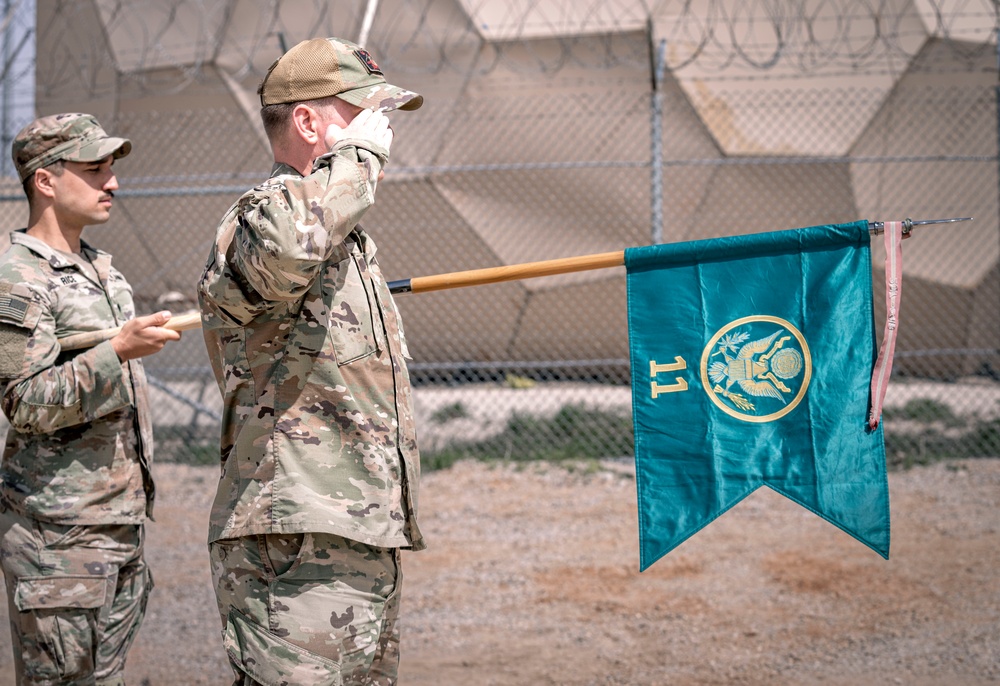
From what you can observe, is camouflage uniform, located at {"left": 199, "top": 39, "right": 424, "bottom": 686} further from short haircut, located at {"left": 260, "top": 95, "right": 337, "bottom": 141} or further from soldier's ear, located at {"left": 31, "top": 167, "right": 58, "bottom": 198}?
soldier's ear, located at {"left": 31, "top": 167, "right": 58, "bottom": 198}

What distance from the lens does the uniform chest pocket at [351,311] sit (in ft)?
6.31

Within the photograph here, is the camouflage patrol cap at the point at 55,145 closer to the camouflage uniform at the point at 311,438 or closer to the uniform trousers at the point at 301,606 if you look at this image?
the camouflage uniform at the point at 311,438

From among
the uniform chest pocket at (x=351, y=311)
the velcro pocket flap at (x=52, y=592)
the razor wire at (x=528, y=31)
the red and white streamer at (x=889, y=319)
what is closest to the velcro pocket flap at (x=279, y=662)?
the uniform chest pocket at (x=351, y=311)

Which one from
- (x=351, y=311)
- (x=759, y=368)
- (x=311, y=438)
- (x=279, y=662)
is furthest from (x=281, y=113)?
(x=759, y=368)

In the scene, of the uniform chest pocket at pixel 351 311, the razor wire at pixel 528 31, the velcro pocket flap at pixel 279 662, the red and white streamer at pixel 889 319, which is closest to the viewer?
the velcro pocket flap at pixel 279 662

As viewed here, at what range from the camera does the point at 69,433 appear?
8.51 ft

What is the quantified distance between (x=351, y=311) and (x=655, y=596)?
2.92 metres

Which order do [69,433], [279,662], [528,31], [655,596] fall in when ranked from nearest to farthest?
[279,662], [69,433], [655,596], [528,31]

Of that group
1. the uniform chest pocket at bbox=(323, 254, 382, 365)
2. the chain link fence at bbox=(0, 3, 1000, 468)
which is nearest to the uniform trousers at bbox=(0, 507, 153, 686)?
the uniform chest pocket at bbox=(323, 254, 382, 365)

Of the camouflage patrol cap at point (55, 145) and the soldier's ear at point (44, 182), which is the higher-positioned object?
the camouflage patrol cap at point (55, 145)

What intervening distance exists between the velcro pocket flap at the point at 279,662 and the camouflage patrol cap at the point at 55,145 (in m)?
1.52

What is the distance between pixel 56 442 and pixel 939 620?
11.6 feet

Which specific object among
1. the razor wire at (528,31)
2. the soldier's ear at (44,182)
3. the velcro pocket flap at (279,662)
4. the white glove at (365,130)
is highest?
the razor wire at (528,31)

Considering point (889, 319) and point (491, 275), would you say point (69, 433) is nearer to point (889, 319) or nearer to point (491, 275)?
point (491, 275)
